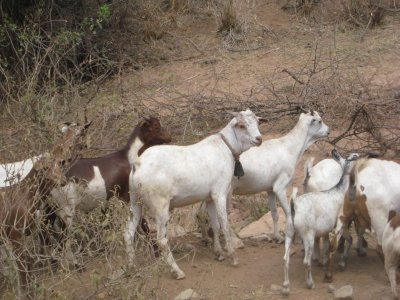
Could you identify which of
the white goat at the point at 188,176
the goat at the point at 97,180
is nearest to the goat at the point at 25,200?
the goat at the point at 97,180

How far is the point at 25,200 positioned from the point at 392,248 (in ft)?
9.55

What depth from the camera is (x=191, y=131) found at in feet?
39.4

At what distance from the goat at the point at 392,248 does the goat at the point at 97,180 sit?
7.99 feet

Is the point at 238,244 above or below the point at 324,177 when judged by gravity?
below

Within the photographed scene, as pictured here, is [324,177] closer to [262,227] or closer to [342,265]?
[342,265]

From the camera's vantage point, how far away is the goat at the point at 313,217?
7145mm

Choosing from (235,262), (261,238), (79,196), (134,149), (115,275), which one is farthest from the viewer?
(261,238)

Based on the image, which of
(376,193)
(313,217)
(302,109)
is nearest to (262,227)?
(302,109)

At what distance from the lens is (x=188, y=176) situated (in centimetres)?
767

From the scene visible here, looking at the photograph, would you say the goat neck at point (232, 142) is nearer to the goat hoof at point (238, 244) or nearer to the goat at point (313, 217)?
the goat hoof at point (238, 244)

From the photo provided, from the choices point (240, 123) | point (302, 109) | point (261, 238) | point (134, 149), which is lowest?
point (261, 238)

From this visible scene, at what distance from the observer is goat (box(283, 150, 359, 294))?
7145 millimetres

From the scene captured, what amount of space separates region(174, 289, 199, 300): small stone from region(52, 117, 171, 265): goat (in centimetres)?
114

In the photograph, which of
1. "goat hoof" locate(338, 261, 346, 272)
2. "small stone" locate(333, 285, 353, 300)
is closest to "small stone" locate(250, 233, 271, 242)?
"goat hoof" locate(338, 261, 346, 272)
